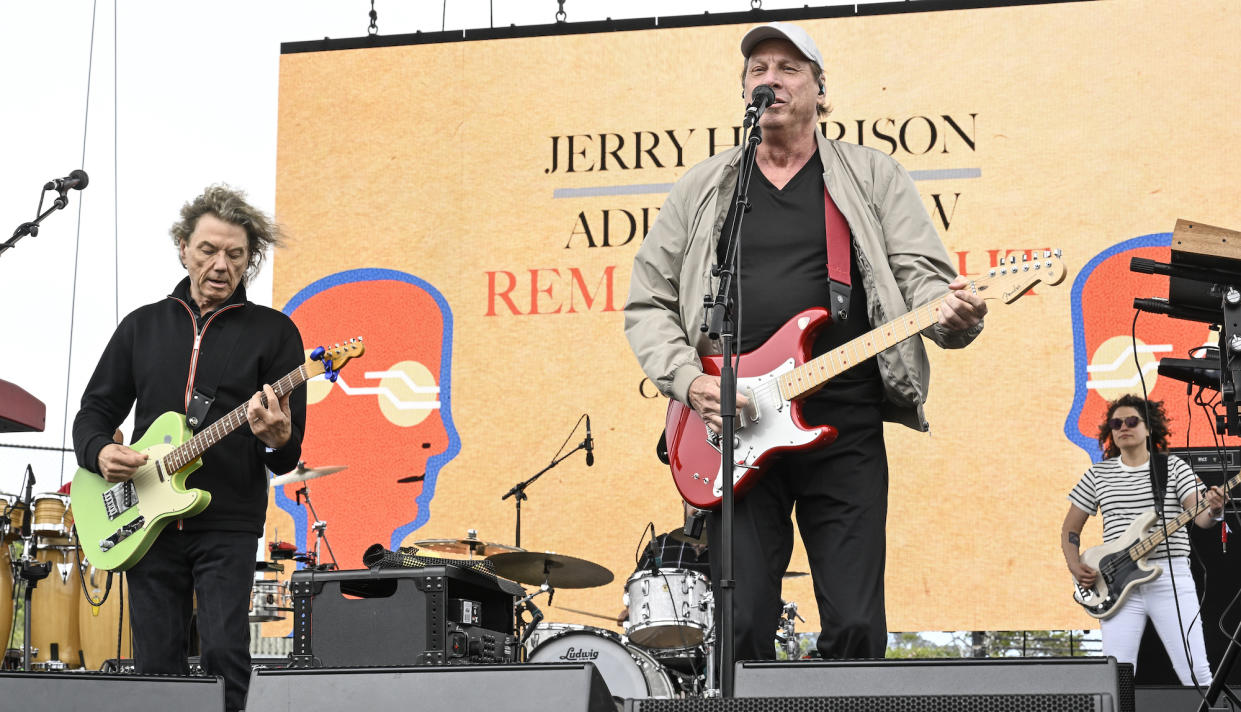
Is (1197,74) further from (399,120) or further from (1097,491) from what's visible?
(399,120)

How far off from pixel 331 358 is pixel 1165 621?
4074 millimetres

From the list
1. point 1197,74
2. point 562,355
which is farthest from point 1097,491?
point 562,355

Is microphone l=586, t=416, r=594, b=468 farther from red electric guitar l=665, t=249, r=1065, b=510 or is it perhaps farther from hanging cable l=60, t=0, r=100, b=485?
red electric guitar l=665, t=249, r=1065, b=510

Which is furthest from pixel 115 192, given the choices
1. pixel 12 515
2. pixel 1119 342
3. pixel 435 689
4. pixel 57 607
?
pixel 435 689

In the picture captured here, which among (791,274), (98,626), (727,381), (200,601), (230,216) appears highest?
(230,216)

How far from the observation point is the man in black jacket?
3.68m

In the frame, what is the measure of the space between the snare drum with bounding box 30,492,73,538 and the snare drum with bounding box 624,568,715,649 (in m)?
3.09

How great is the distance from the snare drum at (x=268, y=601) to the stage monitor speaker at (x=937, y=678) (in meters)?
5.70

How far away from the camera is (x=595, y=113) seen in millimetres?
7754

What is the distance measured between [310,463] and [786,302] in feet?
16.1

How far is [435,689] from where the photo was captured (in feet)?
7.93

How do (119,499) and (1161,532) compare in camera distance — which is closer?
(119,499)

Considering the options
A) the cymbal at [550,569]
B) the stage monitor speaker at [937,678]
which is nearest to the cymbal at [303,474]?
the cymbal at [550,569]

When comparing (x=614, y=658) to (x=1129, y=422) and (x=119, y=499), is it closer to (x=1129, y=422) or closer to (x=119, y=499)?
(x=119, y=499)
